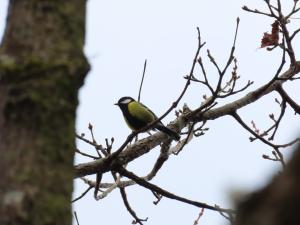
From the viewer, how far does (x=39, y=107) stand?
4.17 ft

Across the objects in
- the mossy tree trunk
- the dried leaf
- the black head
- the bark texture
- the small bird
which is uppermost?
the black head

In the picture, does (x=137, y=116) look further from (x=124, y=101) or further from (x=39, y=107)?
(x=39, y=107)

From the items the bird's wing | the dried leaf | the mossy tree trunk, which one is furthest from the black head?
the mossy tree trunk

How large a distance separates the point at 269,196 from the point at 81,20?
3.14ft

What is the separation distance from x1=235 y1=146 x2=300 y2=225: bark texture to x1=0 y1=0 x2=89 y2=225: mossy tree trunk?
0.68m

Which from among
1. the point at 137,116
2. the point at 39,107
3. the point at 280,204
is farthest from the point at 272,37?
the point at 280,204

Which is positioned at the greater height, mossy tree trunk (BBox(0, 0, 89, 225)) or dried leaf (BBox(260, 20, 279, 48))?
dried leaf (BBox(260, 20, 279, 48))

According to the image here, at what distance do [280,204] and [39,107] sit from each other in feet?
2.64

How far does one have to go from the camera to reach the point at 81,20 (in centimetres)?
143

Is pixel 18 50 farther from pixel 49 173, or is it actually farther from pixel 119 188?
pixel 119 188

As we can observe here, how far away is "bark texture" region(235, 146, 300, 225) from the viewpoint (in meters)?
0.60

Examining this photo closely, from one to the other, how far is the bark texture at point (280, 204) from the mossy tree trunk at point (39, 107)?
68 cm

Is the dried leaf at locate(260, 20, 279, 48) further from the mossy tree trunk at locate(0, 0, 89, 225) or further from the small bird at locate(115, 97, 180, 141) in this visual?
the small bird at locate(115, 97, 180, 141)

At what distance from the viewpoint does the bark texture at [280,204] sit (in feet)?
1.96
